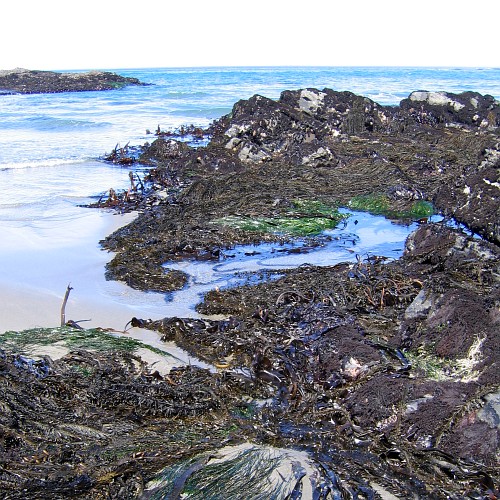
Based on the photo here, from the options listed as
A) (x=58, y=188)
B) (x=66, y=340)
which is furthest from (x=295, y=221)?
(x=58, y=188)

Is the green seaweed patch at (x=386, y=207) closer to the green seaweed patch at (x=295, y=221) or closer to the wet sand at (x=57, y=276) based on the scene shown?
the green seaweed patch at (x=295, y=221)

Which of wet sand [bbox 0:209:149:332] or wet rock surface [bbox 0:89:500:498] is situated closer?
wet rock surface [bbox 0:89:500:498]

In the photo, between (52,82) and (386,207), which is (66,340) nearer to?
(386,207)

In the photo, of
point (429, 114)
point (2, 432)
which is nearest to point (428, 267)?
point (2, 432)

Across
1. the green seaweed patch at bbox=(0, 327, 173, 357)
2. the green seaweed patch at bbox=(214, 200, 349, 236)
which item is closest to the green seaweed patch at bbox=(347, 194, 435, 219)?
the green seaweed patch at bbox=(214, 200, 349, 236)

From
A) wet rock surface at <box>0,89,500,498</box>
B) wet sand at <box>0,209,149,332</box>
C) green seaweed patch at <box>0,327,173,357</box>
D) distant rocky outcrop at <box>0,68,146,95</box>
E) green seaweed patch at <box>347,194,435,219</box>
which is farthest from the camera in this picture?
distant rocky outcrop at <box>0,68,146,95</box>

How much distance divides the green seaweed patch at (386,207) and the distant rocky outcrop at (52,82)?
115ft

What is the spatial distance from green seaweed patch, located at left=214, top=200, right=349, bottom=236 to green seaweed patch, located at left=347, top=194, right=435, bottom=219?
2.19 ft

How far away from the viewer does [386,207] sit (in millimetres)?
9008

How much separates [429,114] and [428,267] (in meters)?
12.5

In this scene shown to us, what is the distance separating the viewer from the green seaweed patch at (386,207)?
8768mm

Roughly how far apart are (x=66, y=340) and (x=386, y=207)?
600cm

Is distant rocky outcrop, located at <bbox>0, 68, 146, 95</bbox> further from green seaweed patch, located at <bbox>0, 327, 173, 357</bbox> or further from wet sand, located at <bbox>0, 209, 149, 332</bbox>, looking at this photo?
green seaweed patch, located at <bbox>0, 327, 173, 357</bbox>

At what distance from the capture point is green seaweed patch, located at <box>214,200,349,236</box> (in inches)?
297
